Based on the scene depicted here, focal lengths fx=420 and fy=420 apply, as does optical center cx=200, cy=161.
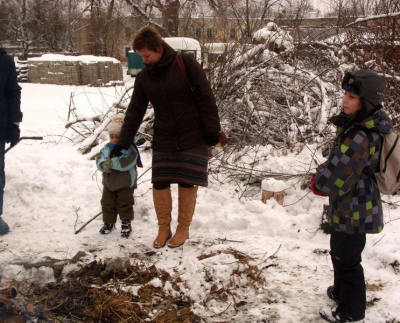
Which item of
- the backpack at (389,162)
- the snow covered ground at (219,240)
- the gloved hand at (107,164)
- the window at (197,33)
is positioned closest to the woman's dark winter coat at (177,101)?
the gloved hand at (107,164)

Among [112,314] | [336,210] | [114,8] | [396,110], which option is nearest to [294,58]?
[396,110]

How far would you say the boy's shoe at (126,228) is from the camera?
3.93 meters

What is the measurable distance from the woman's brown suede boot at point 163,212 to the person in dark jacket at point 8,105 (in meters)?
1.52

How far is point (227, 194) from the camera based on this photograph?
473 cm

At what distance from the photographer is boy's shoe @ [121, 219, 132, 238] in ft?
12.9

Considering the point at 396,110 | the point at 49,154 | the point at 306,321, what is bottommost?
the point at 306,321

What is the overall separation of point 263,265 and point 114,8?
23831 millimetres

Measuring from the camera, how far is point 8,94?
3.97 meters

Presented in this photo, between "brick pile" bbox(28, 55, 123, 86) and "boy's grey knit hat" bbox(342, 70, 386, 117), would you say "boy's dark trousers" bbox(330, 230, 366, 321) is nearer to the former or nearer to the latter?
"boy's grey knit hat" bbox(342, 70, 386, 117)

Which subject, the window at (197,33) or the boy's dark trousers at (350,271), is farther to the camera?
the window at (197,33)

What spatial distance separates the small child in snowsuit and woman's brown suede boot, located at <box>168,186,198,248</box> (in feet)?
1.73

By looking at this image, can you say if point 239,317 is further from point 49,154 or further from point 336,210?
point 49,154

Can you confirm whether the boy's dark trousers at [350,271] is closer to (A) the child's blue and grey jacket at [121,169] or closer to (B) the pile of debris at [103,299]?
(B) the pile of debris at [103,299]

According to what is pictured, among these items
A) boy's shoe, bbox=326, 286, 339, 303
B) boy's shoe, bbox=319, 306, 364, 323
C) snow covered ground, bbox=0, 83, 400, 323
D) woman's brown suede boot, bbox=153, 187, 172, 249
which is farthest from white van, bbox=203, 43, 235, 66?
boy's shoe, bbox=319, 306, 364, 323
